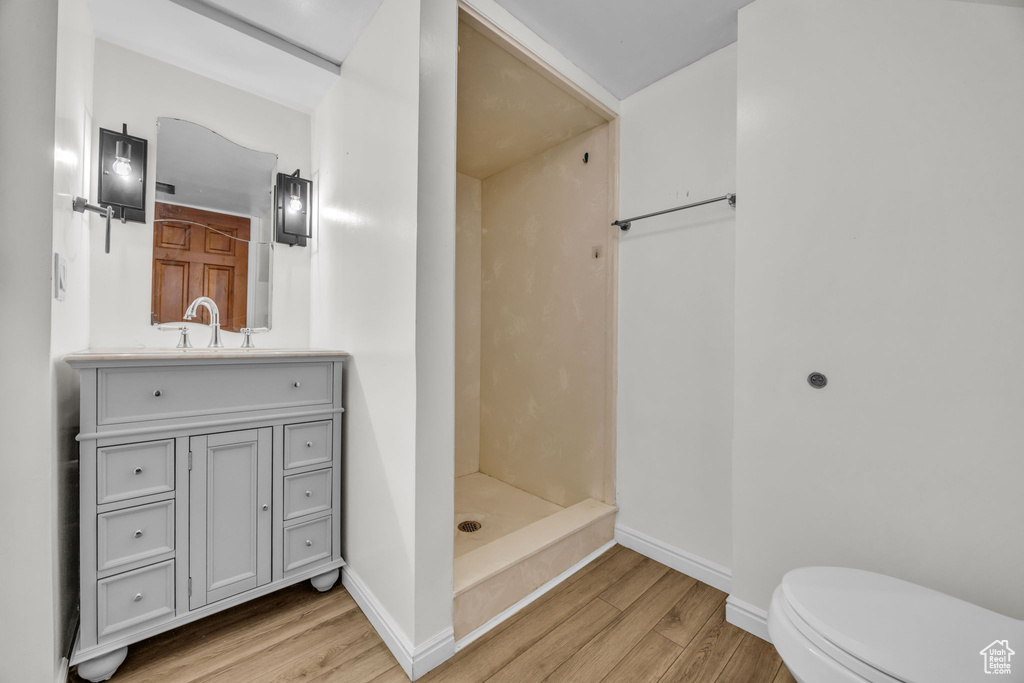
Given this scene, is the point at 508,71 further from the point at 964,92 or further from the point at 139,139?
the point at 139,139

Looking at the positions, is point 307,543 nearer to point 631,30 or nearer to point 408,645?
point 408,645

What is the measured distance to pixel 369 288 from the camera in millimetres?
1530

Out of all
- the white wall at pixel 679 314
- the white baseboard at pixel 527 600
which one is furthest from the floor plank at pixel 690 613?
the white baseboard at pixel 527 600

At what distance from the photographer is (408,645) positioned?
49.4 inches

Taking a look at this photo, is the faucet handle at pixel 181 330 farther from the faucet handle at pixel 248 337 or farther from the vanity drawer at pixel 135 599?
the vanity drawer at pixel 135 599

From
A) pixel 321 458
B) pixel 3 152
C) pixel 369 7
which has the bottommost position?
pixel 321 458

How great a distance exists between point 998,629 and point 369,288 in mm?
A: 1880

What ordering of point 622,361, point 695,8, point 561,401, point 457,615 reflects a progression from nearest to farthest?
point 457,615 → point 695,8 → point 622,361 → point 561,401

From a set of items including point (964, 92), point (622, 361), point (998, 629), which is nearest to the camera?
point (998, 629)

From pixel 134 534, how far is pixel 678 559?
6.60 ft

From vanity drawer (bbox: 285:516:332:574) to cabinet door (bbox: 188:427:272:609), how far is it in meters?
0.07

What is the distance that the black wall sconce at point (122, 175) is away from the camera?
64.1 inches

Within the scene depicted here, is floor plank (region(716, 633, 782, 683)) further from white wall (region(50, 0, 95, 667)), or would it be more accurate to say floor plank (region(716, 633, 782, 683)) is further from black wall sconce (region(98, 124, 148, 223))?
black wall sconce (region(98, 124, 148, 223))

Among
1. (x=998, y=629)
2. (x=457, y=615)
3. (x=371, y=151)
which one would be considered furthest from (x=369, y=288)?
(x=998, y=629)
